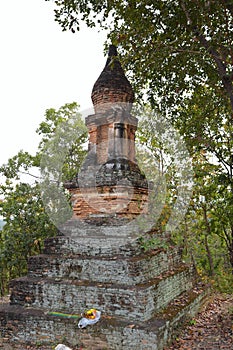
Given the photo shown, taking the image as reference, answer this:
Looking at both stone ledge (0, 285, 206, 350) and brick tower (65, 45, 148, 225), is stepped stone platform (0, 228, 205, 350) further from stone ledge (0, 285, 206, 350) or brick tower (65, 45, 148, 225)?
brick tower (65, 45, 148, 225)

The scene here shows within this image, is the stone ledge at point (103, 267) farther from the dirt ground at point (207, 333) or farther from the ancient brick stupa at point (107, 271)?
the dirt ground at point (207, 333)

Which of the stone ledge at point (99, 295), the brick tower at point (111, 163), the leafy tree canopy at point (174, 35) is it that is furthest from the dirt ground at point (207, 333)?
the leafy tree canopy at point (174, 35)

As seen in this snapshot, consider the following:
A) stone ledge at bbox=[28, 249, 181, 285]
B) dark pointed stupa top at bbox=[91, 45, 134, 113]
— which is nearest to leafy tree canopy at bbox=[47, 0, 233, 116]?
dark pointed stupa top at bbox=[91, 45, 134, 113]

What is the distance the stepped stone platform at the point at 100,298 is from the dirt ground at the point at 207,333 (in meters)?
0.18

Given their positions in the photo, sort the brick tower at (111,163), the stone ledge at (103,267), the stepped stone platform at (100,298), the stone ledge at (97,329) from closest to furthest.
Result: 1. the stone ledge at (97,329)
2. the stepped stone platform at (100,298)
3. the stone ledge at (103,267)
4. the brick tower at (111,163)

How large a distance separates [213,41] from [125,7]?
2.68 metres

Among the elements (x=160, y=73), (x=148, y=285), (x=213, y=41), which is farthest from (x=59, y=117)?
(x=148, y=285)

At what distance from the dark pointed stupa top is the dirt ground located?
5.82 metres

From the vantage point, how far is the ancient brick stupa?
579cm

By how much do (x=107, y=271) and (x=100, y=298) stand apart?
1.77 feet

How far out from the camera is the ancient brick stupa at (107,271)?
5.79 meters

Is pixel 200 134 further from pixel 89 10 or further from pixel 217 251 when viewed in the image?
pixel 217 251

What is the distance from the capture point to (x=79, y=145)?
1527cm

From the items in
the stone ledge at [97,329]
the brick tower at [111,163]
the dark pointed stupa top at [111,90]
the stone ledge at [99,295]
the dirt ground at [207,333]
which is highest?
the dark pointed stupa top at [111,90]
